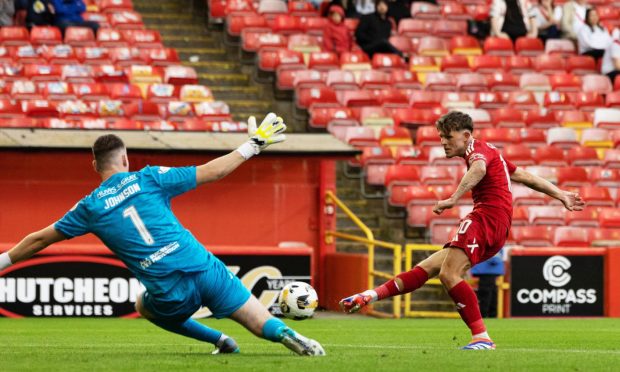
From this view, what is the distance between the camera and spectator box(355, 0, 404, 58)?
2498 cm

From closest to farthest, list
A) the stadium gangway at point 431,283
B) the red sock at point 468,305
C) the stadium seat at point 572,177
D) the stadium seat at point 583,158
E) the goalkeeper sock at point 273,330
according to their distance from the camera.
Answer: the goalkeeper sock at point 273,330
the red sock at point 468,305
the stadium gangway at point 431,283
the stadium seat at point 572,177
the stadium seat at point 583,158

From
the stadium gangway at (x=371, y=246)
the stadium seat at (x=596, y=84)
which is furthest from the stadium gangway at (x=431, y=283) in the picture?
the stadium seat at (x=596, y=84)

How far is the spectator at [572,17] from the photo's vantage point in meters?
27.1

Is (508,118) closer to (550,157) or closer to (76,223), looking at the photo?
(550,157)

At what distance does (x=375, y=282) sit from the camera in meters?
20.0

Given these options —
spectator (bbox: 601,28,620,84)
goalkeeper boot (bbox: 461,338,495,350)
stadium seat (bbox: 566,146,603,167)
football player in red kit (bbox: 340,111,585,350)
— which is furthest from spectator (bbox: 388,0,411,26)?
goalkeeper boot (bbox: 461,338,495,350)

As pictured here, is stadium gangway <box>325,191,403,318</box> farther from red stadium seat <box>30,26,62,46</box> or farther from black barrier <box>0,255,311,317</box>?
red stadium seat <box>30,26,62,46</box>

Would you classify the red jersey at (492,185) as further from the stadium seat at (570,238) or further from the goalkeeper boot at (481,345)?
the stadium seat at (570,238)

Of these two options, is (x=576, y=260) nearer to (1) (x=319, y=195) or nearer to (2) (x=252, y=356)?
(1) (x=319, y=195)

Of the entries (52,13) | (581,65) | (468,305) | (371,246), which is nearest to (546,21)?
(581,65)

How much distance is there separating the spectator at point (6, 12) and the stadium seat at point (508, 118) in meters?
8.79

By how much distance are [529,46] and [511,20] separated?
2.21ft

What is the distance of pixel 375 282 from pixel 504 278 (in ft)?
6.49

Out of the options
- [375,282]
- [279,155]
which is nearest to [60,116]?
[279,155]
